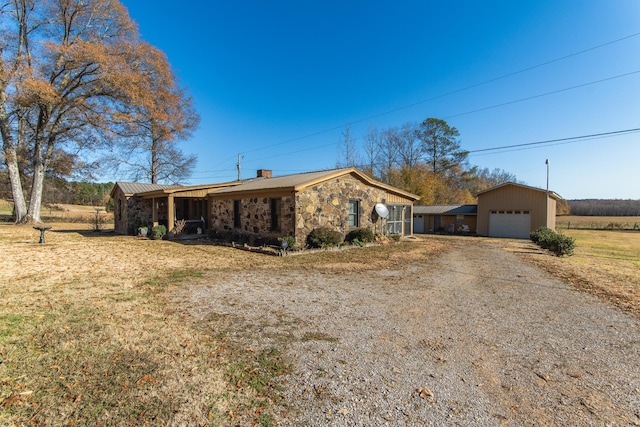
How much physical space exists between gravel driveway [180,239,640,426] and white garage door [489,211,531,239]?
59.4 ft

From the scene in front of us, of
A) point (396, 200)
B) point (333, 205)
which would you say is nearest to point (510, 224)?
point (396, 200)

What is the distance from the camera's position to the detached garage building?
22.0m

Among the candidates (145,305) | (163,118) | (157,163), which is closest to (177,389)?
(145,305)

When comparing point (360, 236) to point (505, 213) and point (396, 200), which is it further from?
point (505, 213)

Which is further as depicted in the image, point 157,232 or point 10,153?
point 10,153

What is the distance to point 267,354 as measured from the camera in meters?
3.66

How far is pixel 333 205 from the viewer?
1372cm

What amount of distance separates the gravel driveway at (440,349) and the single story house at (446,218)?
796 inches

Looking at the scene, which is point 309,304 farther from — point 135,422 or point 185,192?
point 185,192

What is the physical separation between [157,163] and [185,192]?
51.4 feet

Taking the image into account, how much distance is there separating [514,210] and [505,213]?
0.64 meters

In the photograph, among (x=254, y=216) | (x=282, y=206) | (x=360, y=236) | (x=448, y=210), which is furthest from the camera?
(x=448, y=210)

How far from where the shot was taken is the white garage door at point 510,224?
74.7ft

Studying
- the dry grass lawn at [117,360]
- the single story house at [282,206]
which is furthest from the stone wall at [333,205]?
the dry grass lawn at [117,360]
